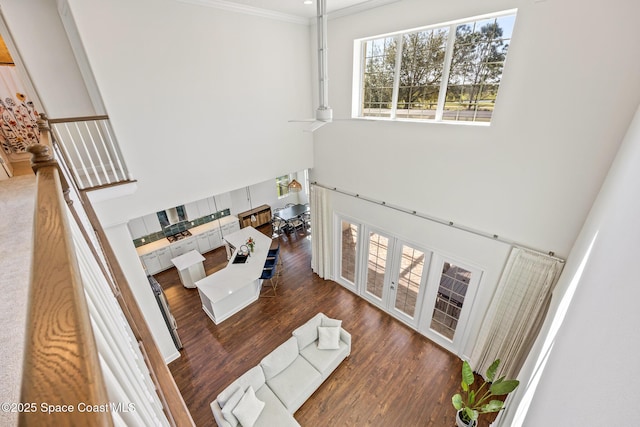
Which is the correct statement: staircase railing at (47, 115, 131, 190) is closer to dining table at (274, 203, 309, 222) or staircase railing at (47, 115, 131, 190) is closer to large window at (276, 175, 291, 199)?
dining table at (274, 203, 309, 222)

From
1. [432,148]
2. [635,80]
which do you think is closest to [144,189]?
[432,148]

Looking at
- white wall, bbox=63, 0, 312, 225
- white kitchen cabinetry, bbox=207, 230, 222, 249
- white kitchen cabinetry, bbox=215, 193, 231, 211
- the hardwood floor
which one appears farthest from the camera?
white kitchen cabinetry, bbox=215, 193, 231, 211

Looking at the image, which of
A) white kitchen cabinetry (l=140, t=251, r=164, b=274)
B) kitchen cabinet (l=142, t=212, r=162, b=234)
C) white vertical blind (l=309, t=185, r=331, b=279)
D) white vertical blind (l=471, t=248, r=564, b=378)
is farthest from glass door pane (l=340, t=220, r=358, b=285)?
kitchen cabinet (l=142, t=212, r=162, b=234)

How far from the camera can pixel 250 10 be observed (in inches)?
162

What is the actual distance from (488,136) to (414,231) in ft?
5.99

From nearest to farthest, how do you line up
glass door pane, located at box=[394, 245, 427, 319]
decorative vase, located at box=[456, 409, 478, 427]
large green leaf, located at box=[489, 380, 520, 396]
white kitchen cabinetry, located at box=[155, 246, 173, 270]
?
large green leaf, located at box=[489, 380, 520, 396], decorative vase, located at box=[456, 409, 478, 427], glass door pane, located at box=[394, 245, 427, 319], white kitchen cabinetry, located at box=[155, 246, 173, 270]

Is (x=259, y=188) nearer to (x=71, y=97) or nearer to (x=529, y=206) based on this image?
(x=71, y=97)

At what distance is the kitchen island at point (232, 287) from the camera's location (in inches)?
211

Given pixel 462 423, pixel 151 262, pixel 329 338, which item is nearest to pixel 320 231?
pixel 329 338

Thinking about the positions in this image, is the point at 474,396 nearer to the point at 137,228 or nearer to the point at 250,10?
the point at 250,10

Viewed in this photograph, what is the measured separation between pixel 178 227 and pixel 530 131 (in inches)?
325

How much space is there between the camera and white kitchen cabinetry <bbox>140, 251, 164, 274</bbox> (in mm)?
6948

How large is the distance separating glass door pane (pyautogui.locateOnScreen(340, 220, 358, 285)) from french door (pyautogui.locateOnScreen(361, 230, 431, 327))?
0.36m

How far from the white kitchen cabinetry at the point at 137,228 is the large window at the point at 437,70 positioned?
20.6ft
